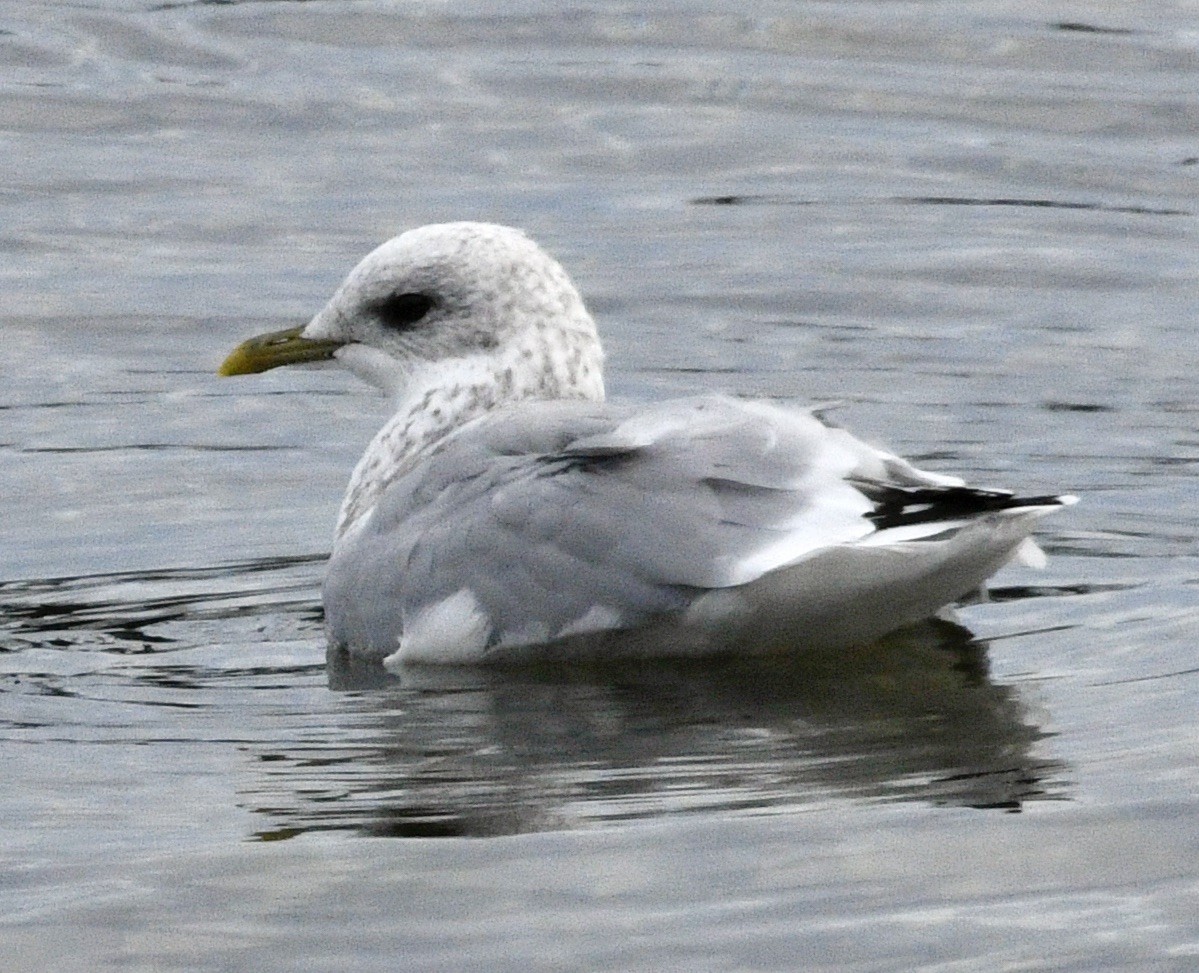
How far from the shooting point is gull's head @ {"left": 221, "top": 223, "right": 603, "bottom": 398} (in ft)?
25.9

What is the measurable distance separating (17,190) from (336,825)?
25.7 ft

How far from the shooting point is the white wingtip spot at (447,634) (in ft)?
22.9

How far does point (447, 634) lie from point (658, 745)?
750 mm

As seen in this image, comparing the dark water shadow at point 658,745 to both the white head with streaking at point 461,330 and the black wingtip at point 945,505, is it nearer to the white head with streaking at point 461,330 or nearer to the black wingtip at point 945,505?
the black wingtip at point 945,505

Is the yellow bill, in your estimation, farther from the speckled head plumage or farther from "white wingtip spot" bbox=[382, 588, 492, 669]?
"white wingtip spot" bbox=[382, 588, 492, 669]

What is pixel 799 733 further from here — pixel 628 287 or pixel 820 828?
pixel 628 287

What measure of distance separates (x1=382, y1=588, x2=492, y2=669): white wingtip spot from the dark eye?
1175 millimetres

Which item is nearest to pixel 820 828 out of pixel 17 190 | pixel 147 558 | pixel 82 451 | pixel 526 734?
pixel 526 734

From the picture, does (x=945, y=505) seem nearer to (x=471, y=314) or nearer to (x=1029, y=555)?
(x=1029, y=555)

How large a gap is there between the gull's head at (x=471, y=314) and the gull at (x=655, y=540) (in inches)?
13.7

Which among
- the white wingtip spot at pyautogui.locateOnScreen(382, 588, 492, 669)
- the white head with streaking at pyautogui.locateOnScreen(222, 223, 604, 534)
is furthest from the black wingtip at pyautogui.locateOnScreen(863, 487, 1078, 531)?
the white head with streaking at pyautogui.locateOnScreen(222, 223, 604, 534)

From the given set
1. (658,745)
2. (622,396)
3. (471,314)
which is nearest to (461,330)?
(471,314)

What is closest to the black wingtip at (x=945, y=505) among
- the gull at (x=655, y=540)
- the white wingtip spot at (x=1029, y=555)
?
the gull at (x=655, y=540)

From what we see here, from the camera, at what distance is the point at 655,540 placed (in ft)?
22.1
